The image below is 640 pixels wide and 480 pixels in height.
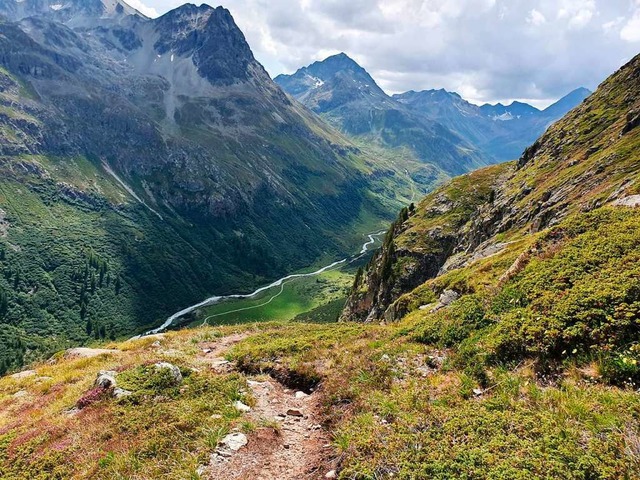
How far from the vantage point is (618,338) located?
Result: 43.5 feet

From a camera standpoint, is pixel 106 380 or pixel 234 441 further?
pixel 106 380

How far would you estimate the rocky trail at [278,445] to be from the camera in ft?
44.3

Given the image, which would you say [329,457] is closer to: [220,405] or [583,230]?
[220,405]

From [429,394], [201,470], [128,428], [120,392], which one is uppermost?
[429,394]

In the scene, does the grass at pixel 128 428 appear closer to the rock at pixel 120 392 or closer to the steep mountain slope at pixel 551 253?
the rock at pixel 120 392

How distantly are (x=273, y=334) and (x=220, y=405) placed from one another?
1471 centimetres

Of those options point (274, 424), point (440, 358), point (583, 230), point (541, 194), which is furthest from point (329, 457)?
point (541, 194)

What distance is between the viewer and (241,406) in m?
18.4

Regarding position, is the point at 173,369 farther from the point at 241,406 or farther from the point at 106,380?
the point at 241,406

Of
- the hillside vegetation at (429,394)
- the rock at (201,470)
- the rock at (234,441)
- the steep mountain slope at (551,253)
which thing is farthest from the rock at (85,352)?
the steep mountain slope at (551,253)

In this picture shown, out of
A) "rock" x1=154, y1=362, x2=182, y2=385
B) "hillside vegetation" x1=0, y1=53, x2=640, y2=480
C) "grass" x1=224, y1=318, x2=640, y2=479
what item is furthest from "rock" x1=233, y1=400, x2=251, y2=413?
"grass" x1=224, y1=318, x2=640, y2=479

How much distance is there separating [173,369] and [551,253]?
21.6 meters

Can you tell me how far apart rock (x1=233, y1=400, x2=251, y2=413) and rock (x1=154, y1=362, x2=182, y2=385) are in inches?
141

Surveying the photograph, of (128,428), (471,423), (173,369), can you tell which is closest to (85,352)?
(173,369)
